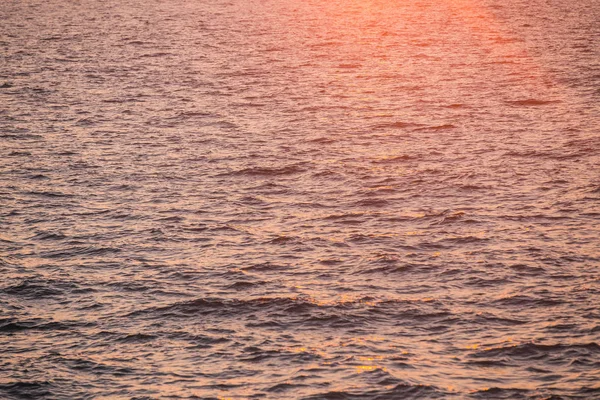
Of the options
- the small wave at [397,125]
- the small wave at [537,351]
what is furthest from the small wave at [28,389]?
the small wave at [397,125]

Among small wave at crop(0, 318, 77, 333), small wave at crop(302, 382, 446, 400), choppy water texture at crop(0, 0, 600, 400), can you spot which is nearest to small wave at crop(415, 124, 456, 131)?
choppy water texture at crop(0, 0, 600, 400)

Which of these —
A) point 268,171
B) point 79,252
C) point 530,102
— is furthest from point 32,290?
point 530,102

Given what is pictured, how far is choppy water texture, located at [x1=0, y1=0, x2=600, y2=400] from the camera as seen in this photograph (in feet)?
51.0

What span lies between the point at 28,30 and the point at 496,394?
175 ft

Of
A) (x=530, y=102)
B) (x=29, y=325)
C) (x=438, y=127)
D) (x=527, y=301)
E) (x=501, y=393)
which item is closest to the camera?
(x=501, y=393)

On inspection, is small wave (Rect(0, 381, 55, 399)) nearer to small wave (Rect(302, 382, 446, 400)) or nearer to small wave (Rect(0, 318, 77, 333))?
small wave (Rect(0, 318, 77, 333))

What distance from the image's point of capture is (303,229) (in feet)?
72.0

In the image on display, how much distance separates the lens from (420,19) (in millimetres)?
65812

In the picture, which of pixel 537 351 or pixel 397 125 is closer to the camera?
pixel 537 351

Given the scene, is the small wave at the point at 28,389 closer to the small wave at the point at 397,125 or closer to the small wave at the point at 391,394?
the small wave at the point at 391,394

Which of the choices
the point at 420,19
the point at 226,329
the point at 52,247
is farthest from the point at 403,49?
the point at 226,329

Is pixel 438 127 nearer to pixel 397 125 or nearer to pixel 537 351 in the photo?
pixel 397 125

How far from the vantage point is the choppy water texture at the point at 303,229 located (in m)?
15.6

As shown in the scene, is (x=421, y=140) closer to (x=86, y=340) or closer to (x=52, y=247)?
(x=52, y=247)
